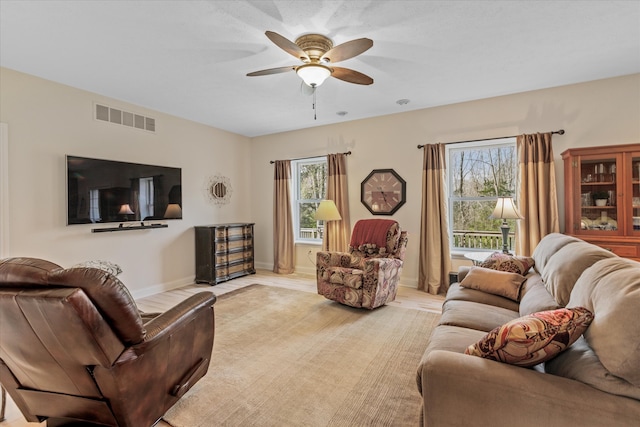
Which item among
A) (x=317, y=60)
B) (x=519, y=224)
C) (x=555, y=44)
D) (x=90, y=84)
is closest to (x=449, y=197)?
(x=519, y=224)

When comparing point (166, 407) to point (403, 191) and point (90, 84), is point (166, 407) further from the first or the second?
point (403, 191)

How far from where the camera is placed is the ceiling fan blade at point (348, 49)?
2098 mm

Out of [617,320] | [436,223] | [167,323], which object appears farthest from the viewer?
[436,223]

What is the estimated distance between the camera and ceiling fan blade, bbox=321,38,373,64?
2.10 meters

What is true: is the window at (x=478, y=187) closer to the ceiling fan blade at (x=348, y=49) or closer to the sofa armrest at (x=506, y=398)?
the ceiling fan blade at (x=348, y=49)

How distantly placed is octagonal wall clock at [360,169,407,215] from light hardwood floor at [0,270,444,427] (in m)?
1.23

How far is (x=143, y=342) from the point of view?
1408 mm

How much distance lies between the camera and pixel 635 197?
9.92 ft

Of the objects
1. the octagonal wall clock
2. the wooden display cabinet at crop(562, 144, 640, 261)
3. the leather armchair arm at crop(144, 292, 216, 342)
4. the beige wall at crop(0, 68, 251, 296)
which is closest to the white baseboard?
the beige wall at crop(0, 68, 251, 296)

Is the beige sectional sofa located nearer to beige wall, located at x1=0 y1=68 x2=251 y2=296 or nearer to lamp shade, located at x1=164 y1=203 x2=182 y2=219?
beige wall, located at x1=0 y1=68 x2=251 y2=296

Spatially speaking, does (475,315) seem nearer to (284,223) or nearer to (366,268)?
(366,268)

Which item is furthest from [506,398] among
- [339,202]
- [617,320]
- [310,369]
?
[339,202]

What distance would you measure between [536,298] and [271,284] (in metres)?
3.56

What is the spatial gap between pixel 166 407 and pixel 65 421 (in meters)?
0.57
